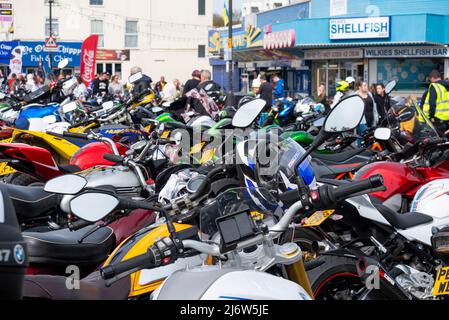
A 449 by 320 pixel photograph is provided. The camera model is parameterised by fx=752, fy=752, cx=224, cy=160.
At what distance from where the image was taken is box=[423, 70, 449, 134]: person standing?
12.3 metres

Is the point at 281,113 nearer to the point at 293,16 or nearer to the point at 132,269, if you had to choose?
the point at 132,269

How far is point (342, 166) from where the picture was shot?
24.9 ft

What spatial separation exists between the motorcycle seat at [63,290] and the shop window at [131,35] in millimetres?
44134

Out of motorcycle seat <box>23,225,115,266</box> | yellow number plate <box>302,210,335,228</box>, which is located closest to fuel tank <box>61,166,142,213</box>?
motorcycle seat <box>23,225,115,266</box>

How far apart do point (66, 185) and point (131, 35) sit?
44402 mm

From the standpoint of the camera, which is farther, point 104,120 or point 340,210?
point 104,120

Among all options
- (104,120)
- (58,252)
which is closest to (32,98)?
(104,120)

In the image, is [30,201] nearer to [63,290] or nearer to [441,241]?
[63,290]

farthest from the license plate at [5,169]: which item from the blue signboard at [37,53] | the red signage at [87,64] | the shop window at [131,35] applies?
the shop window at [131,35]

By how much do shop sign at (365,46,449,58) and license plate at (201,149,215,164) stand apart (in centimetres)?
1745

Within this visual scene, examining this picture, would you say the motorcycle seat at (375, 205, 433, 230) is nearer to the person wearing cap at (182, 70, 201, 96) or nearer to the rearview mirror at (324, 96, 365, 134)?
the rearview mirror at (324, 96, 365, 134)

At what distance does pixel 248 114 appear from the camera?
4.54 metres

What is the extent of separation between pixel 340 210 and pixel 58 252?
1.44 meters

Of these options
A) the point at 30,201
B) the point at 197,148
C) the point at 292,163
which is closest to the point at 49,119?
the point at 197,148
